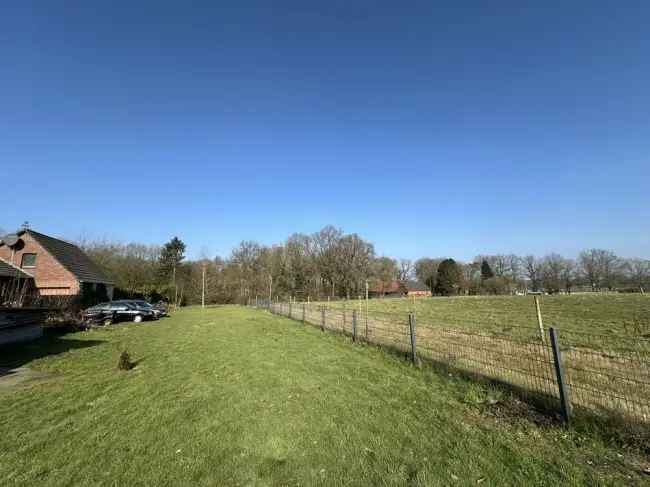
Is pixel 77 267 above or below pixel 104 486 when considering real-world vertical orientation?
above

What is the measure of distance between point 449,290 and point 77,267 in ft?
216

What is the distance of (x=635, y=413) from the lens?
4133mm

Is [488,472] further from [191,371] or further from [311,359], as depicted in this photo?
[191,371]

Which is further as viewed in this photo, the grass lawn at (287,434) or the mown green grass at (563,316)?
the mown green grass at (563,316)

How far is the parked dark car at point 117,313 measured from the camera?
20.1m

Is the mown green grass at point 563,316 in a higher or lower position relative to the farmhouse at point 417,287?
lower

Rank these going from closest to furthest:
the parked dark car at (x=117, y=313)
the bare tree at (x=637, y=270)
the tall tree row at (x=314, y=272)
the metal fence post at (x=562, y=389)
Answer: the metal fence post at (x=562, y=389) → the parked dark car at (x=117, y=313) → the tall tree row at (x=314, y=272) → the bare tree at (x=637, y=270)

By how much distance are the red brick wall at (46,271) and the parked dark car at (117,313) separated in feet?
15.1

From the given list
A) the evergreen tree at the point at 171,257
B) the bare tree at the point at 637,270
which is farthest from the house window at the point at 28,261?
the bare tree at the point at 637,270

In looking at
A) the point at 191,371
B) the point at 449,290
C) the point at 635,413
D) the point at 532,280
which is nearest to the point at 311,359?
the point at 191,371

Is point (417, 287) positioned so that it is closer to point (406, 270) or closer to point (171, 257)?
point (406, 270)

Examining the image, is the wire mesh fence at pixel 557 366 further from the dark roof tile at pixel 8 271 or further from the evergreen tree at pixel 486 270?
the evergreen tree at pixel 486 270

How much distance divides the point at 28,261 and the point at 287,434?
1219 inches

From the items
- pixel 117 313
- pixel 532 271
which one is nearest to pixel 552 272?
pixel 532 271
